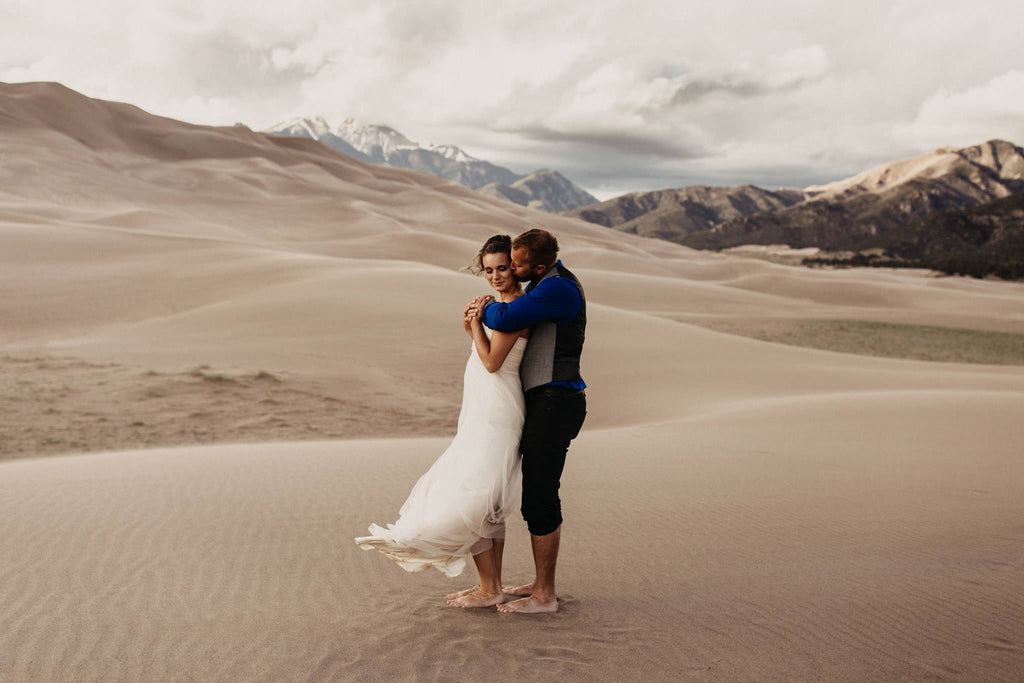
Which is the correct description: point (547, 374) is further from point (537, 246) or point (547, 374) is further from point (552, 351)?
point (537, 246)

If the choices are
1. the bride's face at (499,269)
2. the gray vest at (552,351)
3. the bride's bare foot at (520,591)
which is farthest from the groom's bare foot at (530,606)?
the bride's face at (499,269)

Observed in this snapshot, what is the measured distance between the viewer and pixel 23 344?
16609 mm

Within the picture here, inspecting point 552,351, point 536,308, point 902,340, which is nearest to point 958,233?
point 902,340

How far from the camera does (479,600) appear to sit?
402cm

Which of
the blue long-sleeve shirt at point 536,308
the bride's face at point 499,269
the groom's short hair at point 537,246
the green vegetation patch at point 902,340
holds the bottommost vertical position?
the green vegetation patch at point 902,340

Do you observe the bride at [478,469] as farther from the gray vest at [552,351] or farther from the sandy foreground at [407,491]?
the sandy foreground at [407,491]

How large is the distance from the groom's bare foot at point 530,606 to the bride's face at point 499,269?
1671 mm

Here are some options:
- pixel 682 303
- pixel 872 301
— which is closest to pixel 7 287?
pixel 682 303

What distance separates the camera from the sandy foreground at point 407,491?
11.8 ft

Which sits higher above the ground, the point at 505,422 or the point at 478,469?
the point at 505,422

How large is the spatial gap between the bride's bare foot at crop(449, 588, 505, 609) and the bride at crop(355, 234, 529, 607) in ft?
0.84

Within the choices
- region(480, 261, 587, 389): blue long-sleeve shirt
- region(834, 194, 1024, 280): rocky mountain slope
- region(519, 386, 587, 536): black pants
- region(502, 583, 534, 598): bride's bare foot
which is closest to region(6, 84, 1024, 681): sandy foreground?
region(502, 583, 534, 598): bride's bare foot

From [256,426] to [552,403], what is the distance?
8.69 meters

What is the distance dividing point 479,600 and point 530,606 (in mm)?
284
